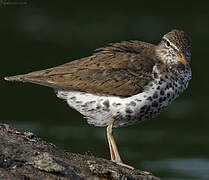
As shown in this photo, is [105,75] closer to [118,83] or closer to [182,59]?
[118,83]

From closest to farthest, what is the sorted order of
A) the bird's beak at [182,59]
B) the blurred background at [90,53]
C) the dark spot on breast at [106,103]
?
the dark spot on breast at [106,103] → the bird's beak at [182,59] → the blurred background at [90,53]

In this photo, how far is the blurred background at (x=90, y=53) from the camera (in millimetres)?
13312

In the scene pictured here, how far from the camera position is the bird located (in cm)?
895

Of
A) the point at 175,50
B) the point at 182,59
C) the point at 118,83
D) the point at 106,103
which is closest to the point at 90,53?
the point at 175,50

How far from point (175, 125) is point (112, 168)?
6842mm

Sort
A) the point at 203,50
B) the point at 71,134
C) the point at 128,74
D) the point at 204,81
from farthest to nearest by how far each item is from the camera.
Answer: the point at 203,50 → the point at 204,81 → the point at 71,134 → the point at 128,74

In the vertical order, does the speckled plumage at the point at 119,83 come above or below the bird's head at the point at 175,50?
below

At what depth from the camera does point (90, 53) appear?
51.5 ft

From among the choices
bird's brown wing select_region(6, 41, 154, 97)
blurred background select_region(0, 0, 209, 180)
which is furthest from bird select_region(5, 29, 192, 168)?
blurred background select_region(0, 0, 209, 180)

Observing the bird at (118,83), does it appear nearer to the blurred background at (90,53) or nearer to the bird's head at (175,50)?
the bird's head at (175,50)

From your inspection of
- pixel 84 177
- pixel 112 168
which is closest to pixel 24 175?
pixel 84 177

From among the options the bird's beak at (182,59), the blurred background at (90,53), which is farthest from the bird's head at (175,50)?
the blurred background at (90,53)

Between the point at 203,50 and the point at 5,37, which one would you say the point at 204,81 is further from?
the point at 5,37

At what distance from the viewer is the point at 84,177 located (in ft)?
22.9
